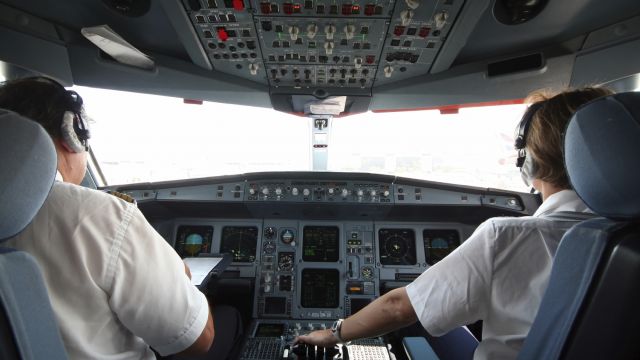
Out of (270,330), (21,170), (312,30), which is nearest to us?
(21,170)

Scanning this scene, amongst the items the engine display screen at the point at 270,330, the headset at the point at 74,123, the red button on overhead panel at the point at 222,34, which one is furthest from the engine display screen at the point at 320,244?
the headset at the point at 74,123

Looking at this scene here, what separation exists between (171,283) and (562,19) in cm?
225

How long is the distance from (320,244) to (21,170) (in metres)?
2.39

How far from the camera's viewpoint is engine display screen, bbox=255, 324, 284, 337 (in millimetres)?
2314

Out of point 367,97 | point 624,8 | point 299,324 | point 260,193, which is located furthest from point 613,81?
point 299,324

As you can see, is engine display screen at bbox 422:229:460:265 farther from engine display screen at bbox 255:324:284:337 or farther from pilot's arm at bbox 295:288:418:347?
pilot's arm at bbox 295:288:418:347

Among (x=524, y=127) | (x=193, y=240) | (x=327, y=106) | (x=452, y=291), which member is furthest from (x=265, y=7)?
(x=193, y=240)

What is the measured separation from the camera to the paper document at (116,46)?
177cm

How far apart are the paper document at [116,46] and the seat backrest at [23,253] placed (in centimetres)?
154

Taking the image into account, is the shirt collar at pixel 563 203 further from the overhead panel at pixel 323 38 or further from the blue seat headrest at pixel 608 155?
the overhead panel at pixel 323 38

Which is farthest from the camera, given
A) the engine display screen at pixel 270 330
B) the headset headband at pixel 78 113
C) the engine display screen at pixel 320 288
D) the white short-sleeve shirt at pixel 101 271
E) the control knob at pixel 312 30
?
the engine display screen at pixel 320 288

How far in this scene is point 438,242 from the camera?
9.30ft

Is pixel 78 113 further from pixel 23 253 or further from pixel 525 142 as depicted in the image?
pixel 525 142

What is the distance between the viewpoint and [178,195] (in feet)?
8.32
